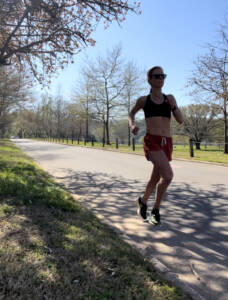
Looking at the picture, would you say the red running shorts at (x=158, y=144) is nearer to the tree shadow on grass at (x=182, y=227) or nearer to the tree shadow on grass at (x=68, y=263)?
the tree shadow on grass at (x=182, y=227)

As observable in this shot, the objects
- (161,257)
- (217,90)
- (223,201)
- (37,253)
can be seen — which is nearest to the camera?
(37,253)

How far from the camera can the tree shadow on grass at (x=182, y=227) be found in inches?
94.3

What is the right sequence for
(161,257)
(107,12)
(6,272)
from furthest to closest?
(107,12)
(161,257)
(6,272)

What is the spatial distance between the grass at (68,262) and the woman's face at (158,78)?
2112mm

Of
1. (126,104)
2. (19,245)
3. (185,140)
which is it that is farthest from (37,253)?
(185,140)

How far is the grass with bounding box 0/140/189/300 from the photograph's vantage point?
184 cm

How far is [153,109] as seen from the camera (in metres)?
3.19

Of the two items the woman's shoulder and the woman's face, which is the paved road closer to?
the woman's shoulder

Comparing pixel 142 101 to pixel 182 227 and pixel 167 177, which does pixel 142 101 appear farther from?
pixel 182 227

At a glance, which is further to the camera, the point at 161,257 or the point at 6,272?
the point at 161,257

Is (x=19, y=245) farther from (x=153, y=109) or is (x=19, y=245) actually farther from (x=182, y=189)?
(x=182, y=189)

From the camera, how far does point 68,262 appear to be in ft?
7.32

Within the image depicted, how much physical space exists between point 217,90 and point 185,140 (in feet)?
86.2

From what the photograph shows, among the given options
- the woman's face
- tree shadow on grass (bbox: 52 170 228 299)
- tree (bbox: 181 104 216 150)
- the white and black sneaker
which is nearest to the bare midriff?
the woman's face
